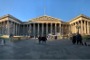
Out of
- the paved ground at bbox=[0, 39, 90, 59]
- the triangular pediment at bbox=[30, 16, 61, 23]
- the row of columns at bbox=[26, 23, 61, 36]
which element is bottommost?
the paved ground at bbox=[0, 39, 90, 59]

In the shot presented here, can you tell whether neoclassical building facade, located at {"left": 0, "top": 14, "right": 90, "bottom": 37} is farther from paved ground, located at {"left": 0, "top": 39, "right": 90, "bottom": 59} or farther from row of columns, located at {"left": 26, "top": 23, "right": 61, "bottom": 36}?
paved ground, located at {"left": 0, "top": 39, "right": 90, "bottom": 59}

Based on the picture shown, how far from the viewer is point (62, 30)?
9781 centimetres

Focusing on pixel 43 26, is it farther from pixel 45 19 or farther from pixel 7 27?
pixel 7 27

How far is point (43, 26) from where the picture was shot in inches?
3878

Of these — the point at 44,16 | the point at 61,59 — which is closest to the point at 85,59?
the point at 61,59

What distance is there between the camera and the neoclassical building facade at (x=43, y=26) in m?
87.2

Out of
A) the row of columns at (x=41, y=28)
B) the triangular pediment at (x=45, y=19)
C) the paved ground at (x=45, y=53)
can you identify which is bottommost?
the paved ground at (x=45, y=53)

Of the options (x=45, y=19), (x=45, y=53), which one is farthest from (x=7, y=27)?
(x=45, y=53)

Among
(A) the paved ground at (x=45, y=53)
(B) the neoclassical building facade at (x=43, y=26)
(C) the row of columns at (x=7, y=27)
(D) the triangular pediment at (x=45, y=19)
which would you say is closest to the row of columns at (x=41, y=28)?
(B) the neoclassical building facade at (x=43, y=26)

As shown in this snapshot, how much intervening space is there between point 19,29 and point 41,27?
35.8 feet

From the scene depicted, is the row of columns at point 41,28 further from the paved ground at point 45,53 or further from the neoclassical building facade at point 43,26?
the paved ground at point 45,53

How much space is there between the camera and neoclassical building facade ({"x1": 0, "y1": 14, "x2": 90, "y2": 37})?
87250 millimetres

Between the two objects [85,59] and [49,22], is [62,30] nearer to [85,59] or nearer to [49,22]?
[49,22]

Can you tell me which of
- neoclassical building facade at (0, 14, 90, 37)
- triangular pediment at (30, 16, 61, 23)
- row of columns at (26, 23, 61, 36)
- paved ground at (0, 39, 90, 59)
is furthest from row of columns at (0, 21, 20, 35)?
paved ground at (0, 39, 90, 59)
